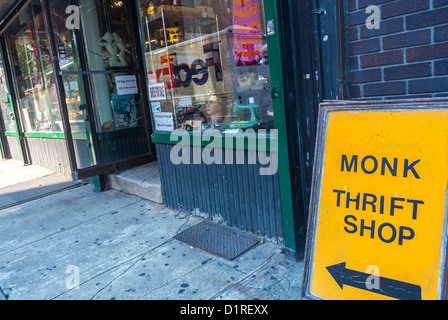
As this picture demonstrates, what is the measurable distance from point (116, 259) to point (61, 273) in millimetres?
449

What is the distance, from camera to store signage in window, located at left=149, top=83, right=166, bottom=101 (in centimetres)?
405

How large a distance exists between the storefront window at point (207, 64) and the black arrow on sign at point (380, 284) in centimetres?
135

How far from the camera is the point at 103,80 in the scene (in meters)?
5.19

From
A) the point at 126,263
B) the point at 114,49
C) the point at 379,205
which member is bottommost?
the point at 126,263

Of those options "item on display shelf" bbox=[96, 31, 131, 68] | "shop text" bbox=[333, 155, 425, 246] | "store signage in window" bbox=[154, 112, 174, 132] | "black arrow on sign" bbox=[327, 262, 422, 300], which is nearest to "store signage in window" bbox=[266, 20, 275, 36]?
"shop text" bbox=[333, 155, 425, 246]

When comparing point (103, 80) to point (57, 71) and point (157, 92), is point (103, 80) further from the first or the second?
point (157, 92)

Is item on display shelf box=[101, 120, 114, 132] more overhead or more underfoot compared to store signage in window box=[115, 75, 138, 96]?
more underfoot

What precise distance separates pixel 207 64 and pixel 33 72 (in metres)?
5.21

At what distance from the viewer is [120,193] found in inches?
198

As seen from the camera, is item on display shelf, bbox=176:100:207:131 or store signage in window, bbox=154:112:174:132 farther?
store signage in window, bbox=154:112:174:132

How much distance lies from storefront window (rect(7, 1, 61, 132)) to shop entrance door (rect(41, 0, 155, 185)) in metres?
1.41

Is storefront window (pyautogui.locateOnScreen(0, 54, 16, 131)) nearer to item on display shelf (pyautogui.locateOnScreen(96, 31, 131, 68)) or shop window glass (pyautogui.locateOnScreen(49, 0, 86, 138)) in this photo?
shop window glass (pyautogui.locateOnScreen(49, 0, 86, 138))

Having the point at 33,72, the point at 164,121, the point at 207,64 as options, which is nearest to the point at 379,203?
the point at 207,64

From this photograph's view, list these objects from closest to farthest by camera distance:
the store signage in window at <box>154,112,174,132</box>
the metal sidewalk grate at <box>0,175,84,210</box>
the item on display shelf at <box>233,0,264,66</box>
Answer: the item on display shelf at <box>233,0,264,66</box> < the store signage in window at <box>154,112,174,132</box> < the metal sidewalk grate at <box>0,175,84,210</box>
